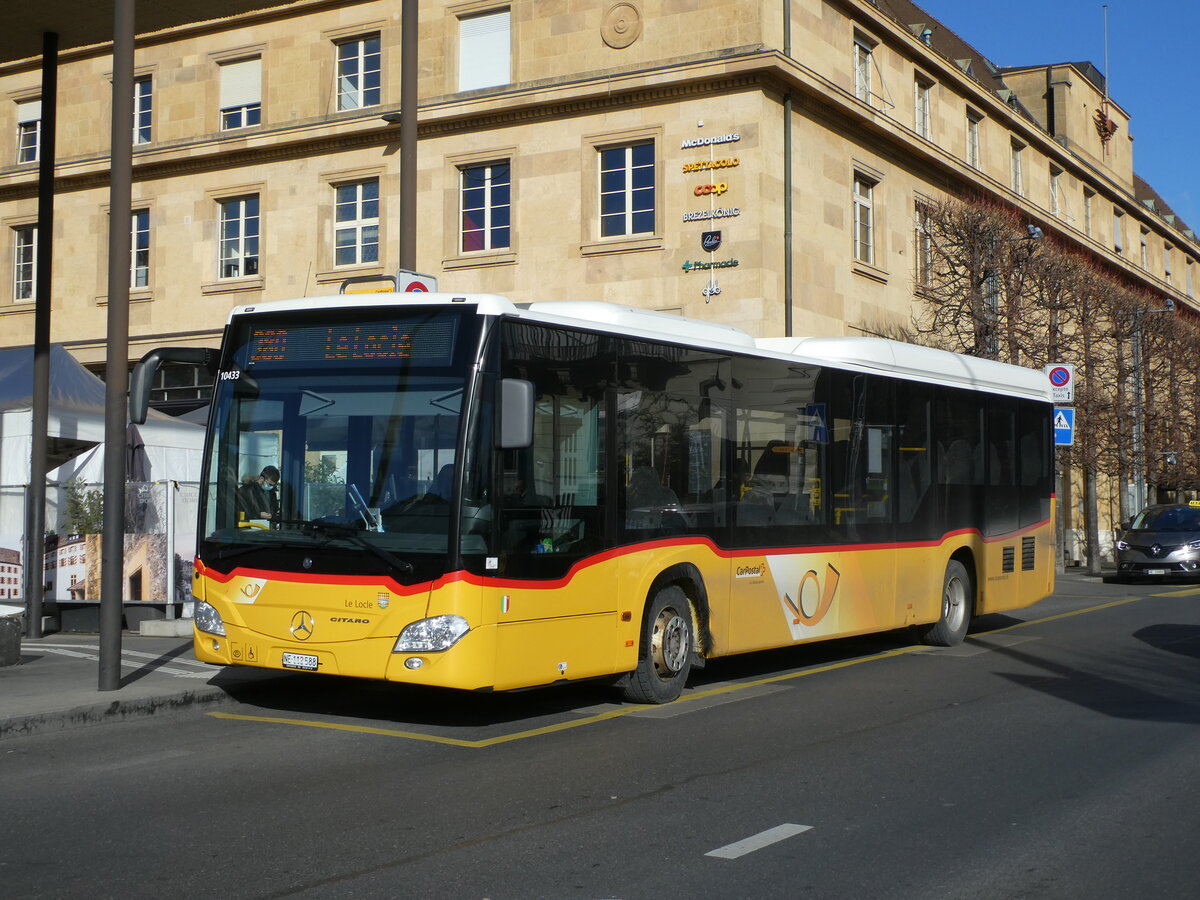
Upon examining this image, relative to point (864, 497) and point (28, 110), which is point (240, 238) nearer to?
point (28, 110)

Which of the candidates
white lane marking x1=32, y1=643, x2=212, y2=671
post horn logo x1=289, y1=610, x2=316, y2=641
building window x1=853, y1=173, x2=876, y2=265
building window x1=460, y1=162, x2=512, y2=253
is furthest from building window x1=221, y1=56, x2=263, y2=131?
post horn logo x1=289, y1=610, x2=316, y2=641

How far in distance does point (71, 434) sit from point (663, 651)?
1192cm

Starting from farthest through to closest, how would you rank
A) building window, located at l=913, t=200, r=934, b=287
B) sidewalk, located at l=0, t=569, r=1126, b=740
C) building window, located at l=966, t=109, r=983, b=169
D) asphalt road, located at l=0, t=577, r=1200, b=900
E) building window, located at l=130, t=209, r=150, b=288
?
building window, located at l=966, t=109, r=983, b=169
building window, located at l=130, t=209, r=150, b=288
building window, located at l=913, t=200, r=934, b=287
sidewalk, located at l=0, t=569, r=1126, b=740
asphalt road, located at l=0, t=577, r=1200, b=900

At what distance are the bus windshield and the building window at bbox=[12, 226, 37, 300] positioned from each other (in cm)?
2795

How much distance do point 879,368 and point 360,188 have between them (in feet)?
66.0

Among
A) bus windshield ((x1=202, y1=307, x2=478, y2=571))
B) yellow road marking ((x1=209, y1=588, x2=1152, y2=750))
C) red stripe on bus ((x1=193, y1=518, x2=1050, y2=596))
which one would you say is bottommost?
yellow road marking ((x1=209, y1=588, x2=1152, y2=750))

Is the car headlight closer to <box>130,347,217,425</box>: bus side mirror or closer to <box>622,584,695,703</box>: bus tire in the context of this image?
<box>130,347,217,425</box>: bus side mirror

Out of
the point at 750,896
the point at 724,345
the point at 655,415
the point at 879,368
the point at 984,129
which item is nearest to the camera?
the point at 750,896

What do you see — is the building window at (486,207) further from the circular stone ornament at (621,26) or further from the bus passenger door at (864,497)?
the bus passenger door at (864,497)

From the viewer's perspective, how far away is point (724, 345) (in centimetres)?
1155

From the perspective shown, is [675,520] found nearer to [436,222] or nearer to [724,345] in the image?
[724,345]

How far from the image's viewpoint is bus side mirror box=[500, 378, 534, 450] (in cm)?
894

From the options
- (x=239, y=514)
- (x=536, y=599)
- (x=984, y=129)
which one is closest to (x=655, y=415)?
(x=536, y=599)

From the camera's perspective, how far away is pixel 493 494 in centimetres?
897
